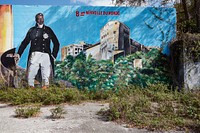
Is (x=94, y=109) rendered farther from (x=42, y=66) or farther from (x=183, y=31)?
(x=183, y=31)

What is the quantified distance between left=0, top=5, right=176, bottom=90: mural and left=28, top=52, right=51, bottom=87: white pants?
0.10m

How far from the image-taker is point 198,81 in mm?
8500

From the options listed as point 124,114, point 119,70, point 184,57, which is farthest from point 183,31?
point 124,114

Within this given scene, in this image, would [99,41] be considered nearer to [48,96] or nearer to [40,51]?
[40,51]

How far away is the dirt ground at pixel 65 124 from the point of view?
5023 millimetres

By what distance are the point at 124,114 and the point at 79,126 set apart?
3.17 ft

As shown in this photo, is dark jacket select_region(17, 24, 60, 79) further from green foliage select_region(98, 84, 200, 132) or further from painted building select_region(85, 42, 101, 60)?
green foliage select_region(98, 84, 200, 132)

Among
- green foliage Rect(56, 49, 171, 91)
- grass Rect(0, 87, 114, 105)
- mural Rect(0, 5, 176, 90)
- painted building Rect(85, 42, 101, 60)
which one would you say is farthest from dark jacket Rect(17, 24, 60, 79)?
grass Rect(0, 87, 114, 105)

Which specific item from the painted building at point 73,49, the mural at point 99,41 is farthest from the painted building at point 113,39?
the painted building at point 73,49

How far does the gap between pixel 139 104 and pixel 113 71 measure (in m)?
3.03

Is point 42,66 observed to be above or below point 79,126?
above

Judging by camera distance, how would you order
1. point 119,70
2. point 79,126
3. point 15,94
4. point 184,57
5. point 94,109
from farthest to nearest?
point 119,70
point 184,57
point 15,94
point 94,109
point 79,126

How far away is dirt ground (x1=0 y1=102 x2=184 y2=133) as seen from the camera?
502cm

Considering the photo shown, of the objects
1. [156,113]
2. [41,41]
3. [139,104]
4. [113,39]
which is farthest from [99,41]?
[156,113]
